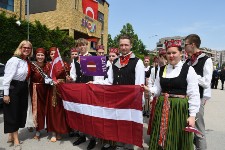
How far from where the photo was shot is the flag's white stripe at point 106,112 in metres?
3.75

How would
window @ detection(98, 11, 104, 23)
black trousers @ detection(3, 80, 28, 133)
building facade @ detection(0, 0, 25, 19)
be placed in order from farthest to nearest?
window @ detection(98, 11, 104, 23), building facade @ detection(0, 0, 25, 19), black trousers @ detection(3, 80, 28, 133)

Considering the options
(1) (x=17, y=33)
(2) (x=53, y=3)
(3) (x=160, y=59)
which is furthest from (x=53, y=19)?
(3) (x=160, y=59)

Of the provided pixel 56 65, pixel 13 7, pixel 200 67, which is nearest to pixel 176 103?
pixel 200 67

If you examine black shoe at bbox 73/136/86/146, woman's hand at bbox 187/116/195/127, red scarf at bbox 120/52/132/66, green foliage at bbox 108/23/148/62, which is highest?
green foliage at bbox 108/23/148/62

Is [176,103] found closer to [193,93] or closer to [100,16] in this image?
[193,93]

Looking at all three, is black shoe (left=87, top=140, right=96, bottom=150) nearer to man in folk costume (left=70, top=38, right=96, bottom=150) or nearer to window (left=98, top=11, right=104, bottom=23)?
man in folk costume (left=70, top=38, right=96, bottom=150)

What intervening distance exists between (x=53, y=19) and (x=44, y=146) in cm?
2160

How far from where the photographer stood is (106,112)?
4098 mm

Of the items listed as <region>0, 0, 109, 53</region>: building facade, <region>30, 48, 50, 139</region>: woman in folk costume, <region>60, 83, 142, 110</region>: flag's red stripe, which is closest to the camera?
<region>60, 83, 142, 110</region>: flag's red stripe

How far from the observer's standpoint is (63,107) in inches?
197

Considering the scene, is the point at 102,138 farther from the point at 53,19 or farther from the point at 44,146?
the point at 53,19

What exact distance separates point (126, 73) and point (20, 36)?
556 inches

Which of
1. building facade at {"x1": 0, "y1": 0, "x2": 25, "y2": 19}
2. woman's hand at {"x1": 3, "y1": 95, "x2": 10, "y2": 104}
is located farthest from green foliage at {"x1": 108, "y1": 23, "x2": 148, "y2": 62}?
woman's hand at {"x1": 3, "y1": 95, "x2": 10, "y2": 104}

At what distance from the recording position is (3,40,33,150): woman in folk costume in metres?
4.33
